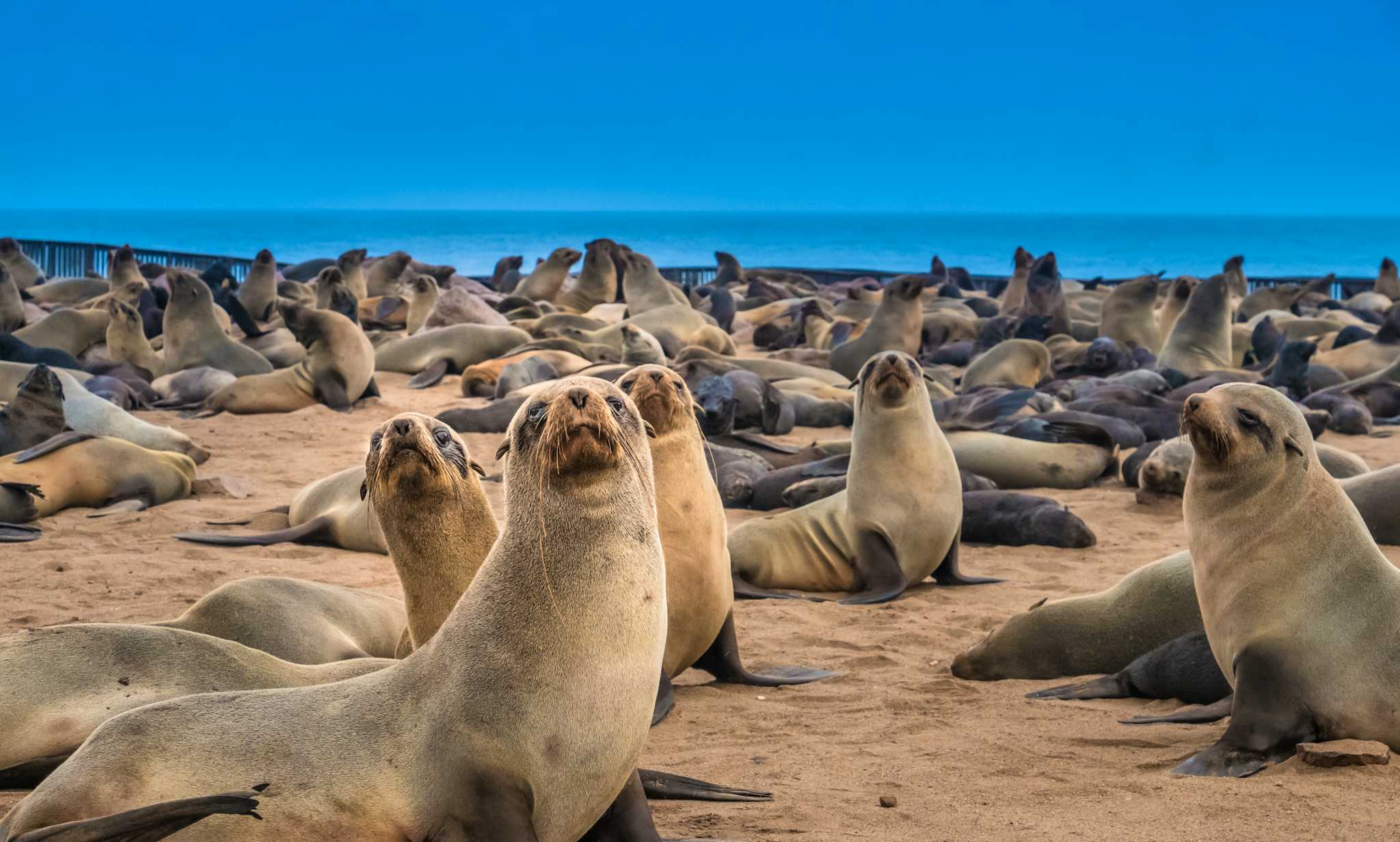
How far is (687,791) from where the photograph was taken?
3502 mm

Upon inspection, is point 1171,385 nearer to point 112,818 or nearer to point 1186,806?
point 1186,806

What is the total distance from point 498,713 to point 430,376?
10.9 metres

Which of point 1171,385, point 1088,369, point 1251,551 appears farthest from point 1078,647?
point 1088,369

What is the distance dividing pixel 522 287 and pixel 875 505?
14641mm

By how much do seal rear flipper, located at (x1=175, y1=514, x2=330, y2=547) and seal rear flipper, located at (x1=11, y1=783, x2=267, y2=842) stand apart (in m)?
4.50

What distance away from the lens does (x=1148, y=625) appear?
500cm

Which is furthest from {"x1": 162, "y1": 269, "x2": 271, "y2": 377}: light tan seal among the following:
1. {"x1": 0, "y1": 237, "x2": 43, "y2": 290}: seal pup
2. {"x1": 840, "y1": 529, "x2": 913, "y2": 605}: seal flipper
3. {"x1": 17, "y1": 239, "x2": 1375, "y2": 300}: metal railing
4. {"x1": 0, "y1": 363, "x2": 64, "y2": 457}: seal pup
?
{"x1": 17, "y1": 239, "x2": 1375, "y2": 300}: metal railing

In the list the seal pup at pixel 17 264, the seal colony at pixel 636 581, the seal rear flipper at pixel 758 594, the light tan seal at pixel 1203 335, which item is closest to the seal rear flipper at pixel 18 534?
the seal colony at pixel 636 581

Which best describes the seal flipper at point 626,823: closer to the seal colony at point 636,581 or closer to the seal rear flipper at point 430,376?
the seal colony at point 636,581

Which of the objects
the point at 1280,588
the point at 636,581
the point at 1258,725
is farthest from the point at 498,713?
the point at 1280,588

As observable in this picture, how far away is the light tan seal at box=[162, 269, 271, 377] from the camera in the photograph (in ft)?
42.1

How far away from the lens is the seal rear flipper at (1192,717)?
4.26 m

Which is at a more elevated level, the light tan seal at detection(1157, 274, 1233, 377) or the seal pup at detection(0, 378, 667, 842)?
the light tan seal at detection(1157, 274, 1233, 377)

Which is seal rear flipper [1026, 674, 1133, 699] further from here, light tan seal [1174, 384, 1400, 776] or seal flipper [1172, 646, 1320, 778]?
seal flipper [1172, 646, 1320, 778]
